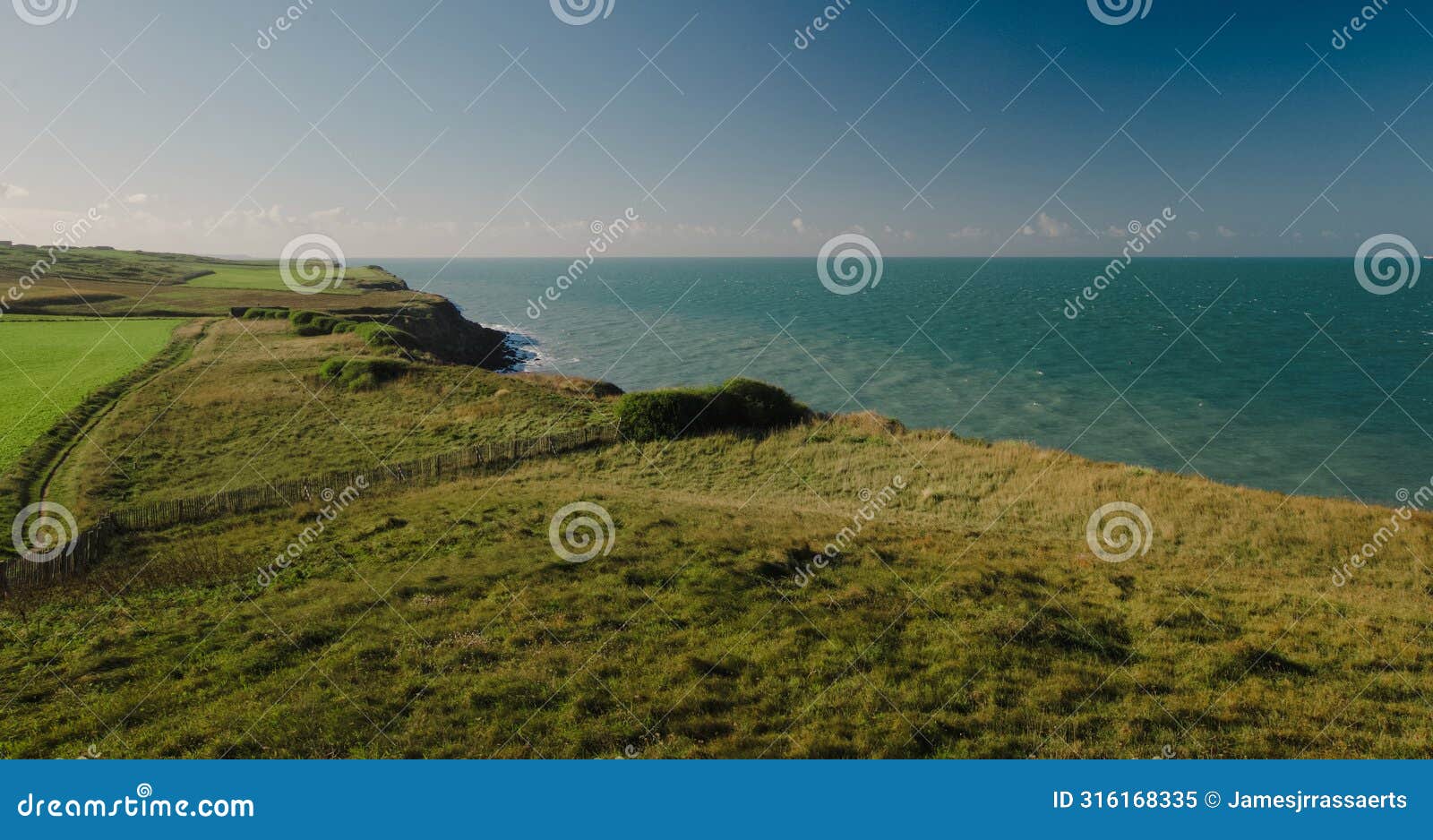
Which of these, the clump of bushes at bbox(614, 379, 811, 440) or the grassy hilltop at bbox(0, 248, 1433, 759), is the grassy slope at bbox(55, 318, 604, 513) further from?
the clump of bushes at bbox(614, 379, 811, 440)

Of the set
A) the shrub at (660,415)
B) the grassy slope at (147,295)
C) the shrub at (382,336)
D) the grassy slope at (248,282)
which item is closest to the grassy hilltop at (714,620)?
the shrub at (660,415)

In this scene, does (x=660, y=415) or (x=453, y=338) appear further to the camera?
(x=453, y=338)

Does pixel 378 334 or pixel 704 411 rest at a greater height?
pixel 704 411

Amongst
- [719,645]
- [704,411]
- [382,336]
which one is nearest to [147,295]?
[382,336]

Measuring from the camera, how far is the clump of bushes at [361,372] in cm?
4181

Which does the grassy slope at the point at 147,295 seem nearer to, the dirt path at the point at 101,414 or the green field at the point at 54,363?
the green field at the point at 54,363

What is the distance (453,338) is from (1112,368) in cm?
7666

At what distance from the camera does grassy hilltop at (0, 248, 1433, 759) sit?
32.6ft

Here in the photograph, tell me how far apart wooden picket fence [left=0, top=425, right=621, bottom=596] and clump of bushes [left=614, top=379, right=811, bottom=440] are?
160cm

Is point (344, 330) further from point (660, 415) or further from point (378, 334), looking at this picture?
point (660, 415)

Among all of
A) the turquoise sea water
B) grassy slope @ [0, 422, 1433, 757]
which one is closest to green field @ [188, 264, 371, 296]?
the turquoise sea water

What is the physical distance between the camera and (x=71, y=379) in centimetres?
3747

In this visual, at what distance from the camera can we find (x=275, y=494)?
2372 centimetres

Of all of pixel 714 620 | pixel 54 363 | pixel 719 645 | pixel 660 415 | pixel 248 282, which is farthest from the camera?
pixel 248 282
